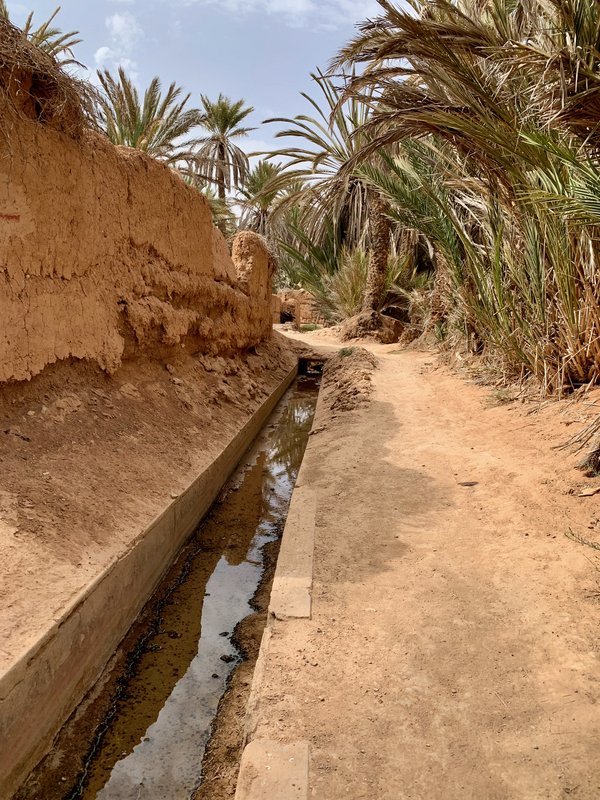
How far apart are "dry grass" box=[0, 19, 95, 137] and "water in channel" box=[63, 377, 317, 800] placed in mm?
3198

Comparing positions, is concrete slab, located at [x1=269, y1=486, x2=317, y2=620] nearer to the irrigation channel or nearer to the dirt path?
the dirt path

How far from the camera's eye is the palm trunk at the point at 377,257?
15398 mm

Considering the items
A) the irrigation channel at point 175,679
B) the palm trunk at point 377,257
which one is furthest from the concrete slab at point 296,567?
the palm trunk at point 377,257

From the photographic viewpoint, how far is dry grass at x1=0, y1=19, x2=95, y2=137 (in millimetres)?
3773

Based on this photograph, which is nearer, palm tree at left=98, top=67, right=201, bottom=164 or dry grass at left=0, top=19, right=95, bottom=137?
dry grass at left=0, top=19, right=95, bottom=137

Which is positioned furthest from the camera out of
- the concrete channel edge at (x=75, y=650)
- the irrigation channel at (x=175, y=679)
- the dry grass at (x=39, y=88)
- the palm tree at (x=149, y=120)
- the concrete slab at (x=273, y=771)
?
the palm tree at (x=149, y=120)

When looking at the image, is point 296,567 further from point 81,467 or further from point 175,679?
point 81,467

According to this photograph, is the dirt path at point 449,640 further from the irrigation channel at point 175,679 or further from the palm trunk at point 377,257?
the palm trunk at point 377,257

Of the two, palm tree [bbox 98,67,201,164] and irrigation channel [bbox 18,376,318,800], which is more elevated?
palm tree [bbox 98,67,201,164]

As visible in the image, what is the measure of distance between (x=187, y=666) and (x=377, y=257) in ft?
45.3

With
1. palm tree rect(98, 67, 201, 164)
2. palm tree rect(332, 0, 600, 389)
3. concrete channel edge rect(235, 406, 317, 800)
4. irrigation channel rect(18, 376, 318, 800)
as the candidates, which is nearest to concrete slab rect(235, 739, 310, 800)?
concrete channel edge rect(235, 406, 317, 800)

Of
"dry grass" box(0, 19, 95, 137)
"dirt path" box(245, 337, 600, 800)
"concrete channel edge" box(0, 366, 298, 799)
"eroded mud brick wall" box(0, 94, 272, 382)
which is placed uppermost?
"dry grass" box(0, 19, 95, 137)

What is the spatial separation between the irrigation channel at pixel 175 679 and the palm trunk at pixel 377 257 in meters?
11.5

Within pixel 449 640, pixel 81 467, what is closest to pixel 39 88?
pixel 81 467
